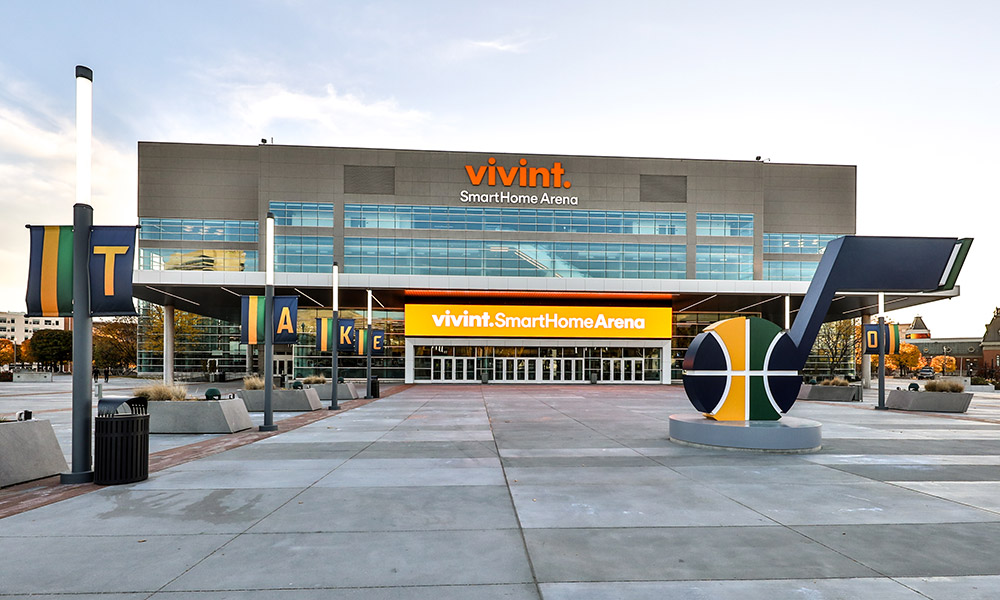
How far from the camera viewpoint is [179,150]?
182 ft

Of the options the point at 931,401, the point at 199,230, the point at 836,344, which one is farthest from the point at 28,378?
the point at 836,344

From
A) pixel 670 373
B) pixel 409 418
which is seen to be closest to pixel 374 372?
pixel 670 373

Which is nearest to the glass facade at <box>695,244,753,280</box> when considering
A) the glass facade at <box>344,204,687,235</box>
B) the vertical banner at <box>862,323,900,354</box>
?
the glass facade at <box>344,204,687,235</box>

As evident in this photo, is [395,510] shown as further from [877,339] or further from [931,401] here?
[877,339]

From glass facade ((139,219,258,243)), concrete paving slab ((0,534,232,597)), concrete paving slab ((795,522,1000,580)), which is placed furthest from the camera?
glass facade ((139,219,258,243))

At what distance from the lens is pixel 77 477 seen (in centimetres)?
971

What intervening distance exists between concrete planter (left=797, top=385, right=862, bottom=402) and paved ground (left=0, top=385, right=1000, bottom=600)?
2254 centimetres

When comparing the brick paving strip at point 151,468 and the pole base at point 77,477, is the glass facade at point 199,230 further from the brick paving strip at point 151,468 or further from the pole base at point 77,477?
the pole base at point 77,477

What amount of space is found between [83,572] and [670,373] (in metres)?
53.1

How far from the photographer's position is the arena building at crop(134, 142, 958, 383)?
51.4m

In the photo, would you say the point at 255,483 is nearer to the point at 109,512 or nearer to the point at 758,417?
the point at 109,512

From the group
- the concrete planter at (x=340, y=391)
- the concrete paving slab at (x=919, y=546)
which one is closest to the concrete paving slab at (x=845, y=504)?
the concrete paving slab at (x=919, y=546)

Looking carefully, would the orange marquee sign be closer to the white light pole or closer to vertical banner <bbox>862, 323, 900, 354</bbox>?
vertical banner <bbox>862, 323, 900, 354</bbox>

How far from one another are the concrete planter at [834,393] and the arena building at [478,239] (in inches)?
647
